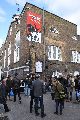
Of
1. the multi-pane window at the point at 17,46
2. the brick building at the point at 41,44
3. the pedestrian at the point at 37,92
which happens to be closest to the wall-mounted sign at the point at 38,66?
the brick building at the point at 41,44

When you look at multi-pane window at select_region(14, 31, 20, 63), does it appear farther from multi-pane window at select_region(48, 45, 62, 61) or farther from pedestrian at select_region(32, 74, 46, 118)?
pedestrian at select_region(32, 74, 46, 118)

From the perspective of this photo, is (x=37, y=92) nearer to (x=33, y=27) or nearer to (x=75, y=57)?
(x=33, y=27)

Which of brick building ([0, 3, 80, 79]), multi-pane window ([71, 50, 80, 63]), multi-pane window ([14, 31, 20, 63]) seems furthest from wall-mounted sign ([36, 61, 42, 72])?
multi-pane window ([71, 50, 80, 63])

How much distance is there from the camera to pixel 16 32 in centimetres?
3284

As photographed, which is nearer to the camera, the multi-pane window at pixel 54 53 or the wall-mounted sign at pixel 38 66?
the wall-mounted sign at pixel 38 66

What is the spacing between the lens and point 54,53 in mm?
31688

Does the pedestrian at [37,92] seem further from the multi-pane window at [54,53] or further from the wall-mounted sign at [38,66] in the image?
the multi-pane window at [54,53]

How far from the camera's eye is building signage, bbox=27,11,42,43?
2917cm

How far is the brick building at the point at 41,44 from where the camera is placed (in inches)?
1146

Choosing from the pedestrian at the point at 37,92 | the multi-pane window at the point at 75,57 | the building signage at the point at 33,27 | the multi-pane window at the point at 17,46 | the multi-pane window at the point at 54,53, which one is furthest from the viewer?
the multi-pane window at the point at 75,57

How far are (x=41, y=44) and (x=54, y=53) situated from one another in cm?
246

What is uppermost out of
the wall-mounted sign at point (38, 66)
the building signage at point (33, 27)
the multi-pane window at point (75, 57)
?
the building signage at point (33, 27)

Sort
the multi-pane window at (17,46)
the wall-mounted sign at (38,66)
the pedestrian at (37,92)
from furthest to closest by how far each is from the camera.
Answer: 1. the multi-pane window at (17,46)
2. the wall-mounted sign at (38,66)
3. the pedestrian at (37,92)

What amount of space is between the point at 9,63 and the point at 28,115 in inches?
944
